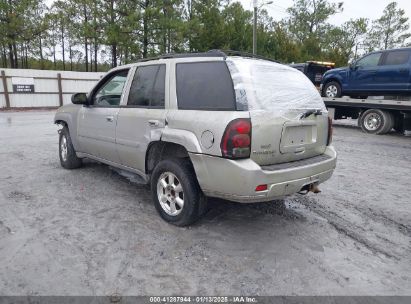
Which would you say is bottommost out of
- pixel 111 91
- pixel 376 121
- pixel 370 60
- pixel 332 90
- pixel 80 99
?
pixel 376 121

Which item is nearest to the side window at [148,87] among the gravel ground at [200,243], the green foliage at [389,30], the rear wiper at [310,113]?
the gravel ground at [200,243]

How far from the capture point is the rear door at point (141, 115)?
3.82 metres

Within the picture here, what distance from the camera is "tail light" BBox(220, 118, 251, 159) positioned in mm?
3045

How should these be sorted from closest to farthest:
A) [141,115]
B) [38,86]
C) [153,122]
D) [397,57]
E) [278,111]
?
[278,111] < [153,122] < [141,115] < [397,57] < [38,86]

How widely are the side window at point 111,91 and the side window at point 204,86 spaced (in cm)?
117

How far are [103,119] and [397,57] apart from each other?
970 cm

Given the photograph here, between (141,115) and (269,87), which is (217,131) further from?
(141,115)

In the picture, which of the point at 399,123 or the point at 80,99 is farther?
the point at 399,123

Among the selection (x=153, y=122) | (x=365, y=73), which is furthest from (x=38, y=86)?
(x=153, y=122)

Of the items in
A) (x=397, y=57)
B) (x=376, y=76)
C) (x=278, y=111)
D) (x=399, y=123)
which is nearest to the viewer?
(x=278, y=111)

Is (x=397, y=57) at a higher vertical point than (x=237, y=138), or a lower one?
higher

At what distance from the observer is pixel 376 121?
11227 mm

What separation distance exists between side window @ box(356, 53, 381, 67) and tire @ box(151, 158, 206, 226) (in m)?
9.94

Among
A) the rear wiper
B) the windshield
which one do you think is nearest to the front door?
the windshield
